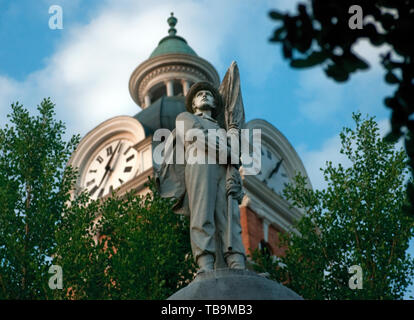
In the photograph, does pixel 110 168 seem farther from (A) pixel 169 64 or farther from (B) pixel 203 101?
(B) pixel 203 101

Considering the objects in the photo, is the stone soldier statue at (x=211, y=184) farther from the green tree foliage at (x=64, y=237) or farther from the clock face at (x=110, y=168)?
the clock face at (x=110, y=168)

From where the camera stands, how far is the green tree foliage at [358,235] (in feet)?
51.6

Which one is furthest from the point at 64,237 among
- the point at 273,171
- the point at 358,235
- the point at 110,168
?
the point at 273,171

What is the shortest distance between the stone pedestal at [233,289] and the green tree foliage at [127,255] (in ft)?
20.2

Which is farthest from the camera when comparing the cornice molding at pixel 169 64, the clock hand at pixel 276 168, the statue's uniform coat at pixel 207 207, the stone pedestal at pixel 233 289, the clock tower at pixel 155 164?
the cornice molding at pixel 169 64

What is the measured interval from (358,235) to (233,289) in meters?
9.10

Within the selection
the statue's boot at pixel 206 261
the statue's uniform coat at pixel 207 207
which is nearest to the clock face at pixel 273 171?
the statue's uniform coat at pixel 207 207

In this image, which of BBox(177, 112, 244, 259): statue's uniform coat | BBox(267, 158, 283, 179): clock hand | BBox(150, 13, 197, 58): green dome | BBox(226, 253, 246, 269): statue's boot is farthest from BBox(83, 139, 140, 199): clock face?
BBox(226, 253, 246, 269): statue's boot

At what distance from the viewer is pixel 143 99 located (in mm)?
37906

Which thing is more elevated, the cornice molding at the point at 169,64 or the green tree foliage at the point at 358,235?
the cornice molding at the point at 169,64

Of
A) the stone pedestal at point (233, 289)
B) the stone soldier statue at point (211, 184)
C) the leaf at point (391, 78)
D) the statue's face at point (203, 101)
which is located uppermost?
the statue's face at point (203, 101)

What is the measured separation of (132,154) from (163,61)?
7.48 meters

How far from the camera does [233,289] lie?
25.7 ft

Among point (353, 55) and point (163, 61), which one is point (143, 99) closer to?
point (163, 61)
